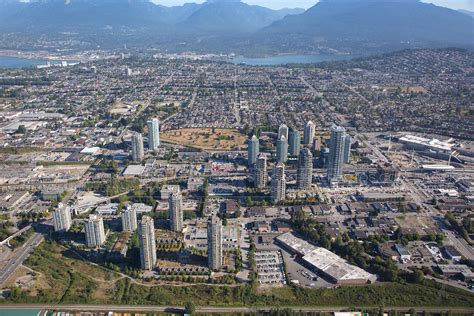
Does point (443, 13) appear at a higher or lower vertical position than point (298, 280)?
higher

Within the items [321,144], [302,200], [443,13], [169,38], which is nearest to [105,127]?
[321,144]

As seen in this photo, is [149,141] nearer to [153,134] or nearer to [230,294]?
[153,134]

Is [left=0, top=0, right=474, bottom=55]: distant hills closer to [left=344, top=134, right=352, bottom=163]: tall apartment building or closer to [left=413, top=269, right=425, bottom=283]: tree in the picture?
[left=344, top=134, right=352, bottom=163]: tall apartment building

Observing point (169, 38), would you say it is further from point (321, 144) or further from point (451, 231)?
point (451, 231)

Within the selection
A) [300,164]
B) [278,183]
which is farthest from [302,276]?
[300,164]

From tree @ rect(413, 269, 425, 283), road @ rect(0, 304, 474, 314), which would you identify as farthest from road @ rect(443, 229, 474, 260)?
road @ rect(0, 304, 474, 314)

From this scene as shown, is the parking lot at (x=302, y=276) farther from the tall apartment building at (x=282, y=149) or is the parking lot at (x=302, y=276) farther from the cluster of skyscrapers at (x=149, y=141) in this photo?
the cluster of skyscrapers at (x=149, y=141)
